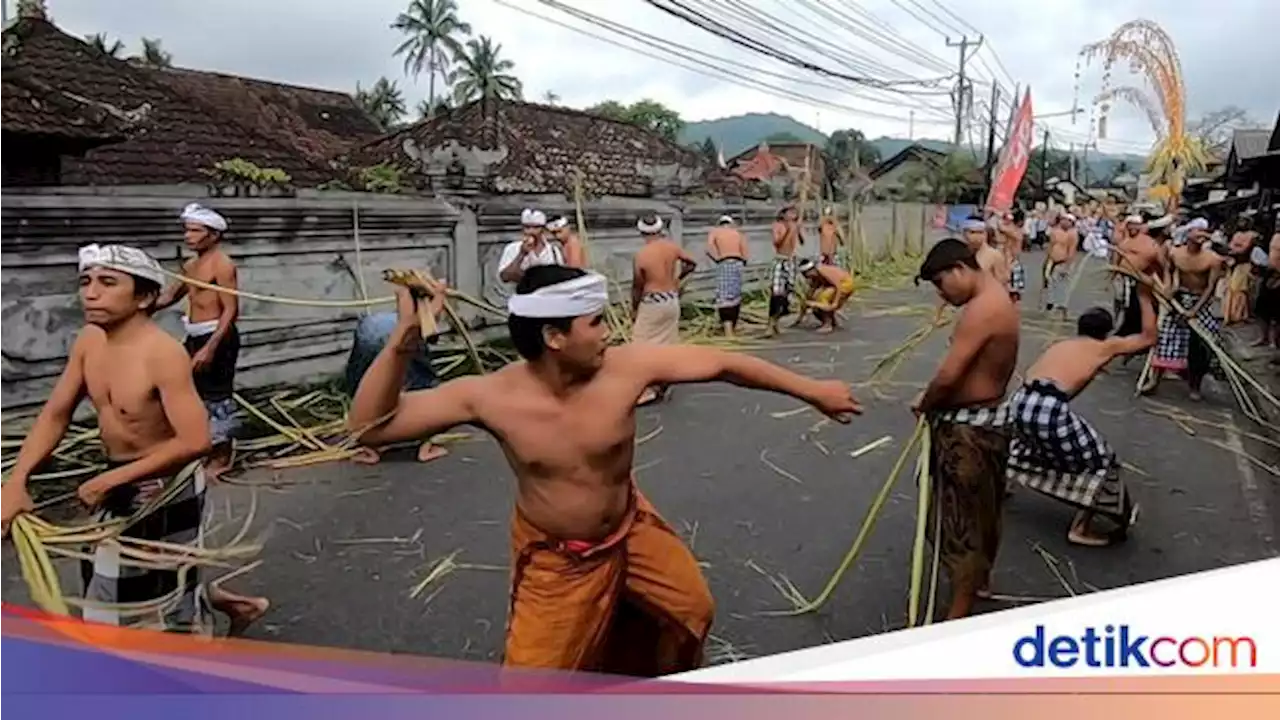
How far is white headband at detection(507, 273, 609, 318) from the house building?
136 inches

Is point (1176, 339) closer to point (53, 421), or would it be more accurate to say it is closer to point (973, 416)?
point (973, 416)

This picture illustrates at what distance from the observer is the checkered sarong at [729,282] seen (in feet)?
25.2

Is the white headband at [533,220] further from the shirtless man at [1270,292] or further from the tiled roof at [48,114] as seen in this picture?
the shirtless man at [1270,292]

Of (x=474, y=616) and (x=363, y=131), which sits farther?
(x=363, y=131)

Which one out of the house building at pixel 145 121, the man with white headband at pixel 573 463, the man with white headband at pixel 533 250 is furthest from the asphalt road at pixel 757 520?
the house building at pixel 145 121

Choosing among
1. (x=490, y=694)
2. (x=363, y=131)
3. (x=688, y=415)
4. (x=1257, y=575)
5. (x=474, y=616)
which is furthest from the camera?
(x=363, y=131)

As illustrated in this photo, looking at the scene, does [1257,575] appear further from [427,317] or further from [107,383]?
[107,383]

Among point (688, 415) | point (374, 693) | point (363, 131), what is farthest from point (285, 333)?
point (363, 131)

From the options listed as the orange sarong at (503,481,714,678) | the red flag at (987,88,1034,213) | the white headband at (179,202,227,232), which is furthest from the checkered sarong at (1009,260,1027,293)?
the orange sarong at (503,481,714,678)

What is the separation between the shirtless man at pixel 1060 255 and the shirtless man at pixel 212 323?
631 centimetres

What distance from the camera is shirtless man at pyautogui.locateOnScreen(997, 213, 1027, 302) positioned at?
881 cm

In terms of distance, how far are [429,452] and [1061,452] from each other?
2.48 metres

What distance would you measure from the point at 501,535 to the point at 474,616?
646mm

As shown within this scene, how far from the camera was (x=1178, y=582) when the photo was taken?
1601 millimetres
